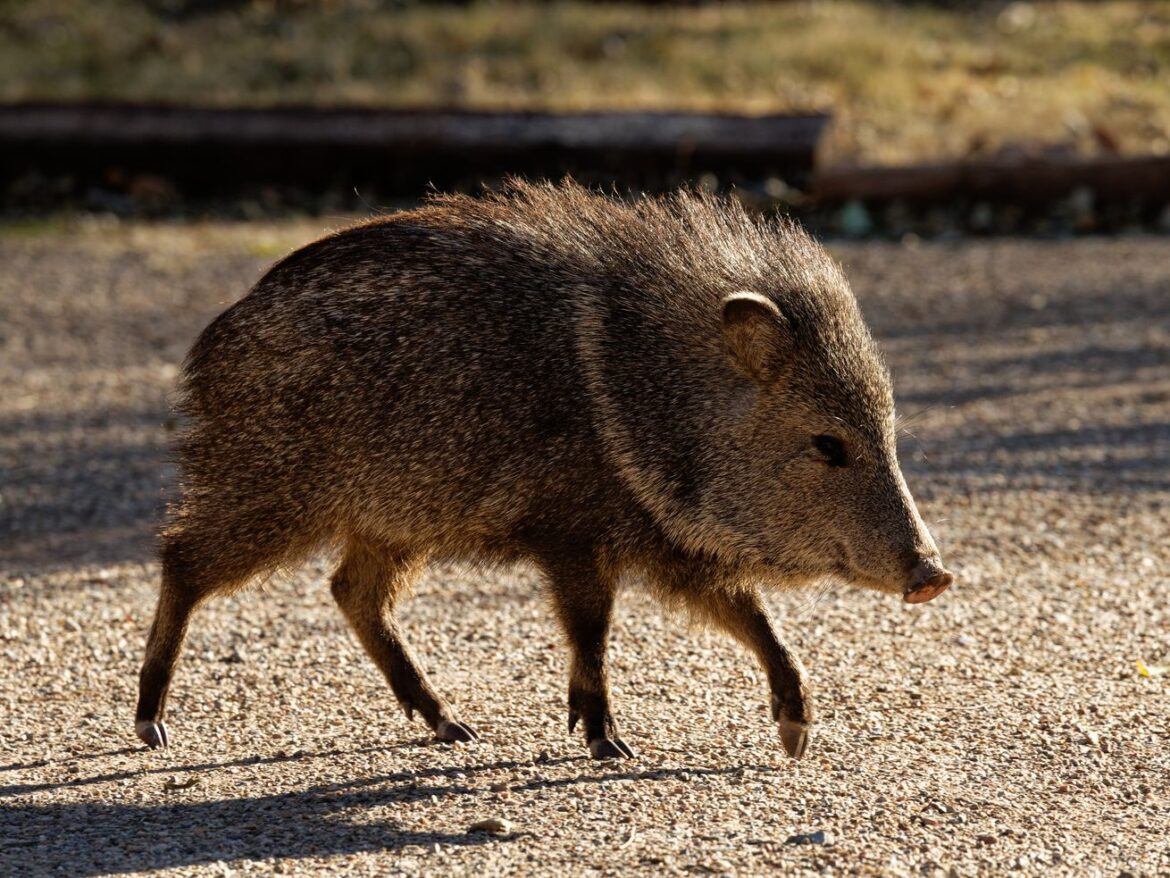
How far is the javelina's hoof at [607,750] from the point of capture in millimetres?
3592

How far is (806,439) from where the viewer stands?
11.9 ft

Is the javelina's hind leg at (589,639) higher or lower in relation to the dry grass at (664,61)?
higher

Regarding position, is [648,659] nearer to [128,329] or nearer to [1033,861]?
[1033,861]

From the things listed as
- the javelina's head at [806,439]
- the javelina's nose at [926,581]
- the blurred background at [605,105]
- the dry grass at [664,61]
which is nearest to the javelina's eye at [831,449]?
the javelina's head at [806,439]

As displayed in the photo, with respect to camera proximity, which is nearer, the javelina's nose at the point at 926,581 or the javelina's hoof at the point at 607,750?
the javelina's nose at the point at 926,581

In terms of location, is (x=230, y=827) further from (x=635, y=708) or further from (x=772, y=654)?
(x=772, y=654)

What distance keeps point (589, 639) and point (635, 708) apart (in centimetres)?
35

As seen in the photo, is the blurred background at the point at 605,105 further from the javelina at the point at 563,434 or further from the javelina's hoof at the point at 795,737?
the javelina's hoof at the point at 795,737

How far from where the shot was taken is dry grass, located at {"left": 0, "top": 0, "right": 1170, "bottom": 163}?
1155 cm

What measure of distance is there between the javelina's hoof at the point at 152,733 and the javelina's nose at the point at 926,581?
1.62m

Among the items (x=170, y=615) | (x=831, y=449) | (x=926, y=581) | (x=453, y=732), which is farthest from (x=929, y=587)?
(x=170, y=615)

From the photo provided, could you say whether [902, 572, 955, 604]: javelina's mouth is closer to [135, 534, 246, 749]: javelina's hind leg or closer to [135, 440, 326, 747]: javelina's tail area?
[135, 440, 326, 747]: javelina's tail area

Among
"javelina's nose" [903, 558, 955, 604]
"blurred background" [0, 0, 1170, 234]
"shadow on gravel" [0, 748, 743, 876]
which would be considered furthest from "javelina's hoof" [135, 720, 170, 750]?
"blurred background" [0, 0, 1170, 234]

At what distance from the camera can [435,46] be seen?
1352 centimetres
